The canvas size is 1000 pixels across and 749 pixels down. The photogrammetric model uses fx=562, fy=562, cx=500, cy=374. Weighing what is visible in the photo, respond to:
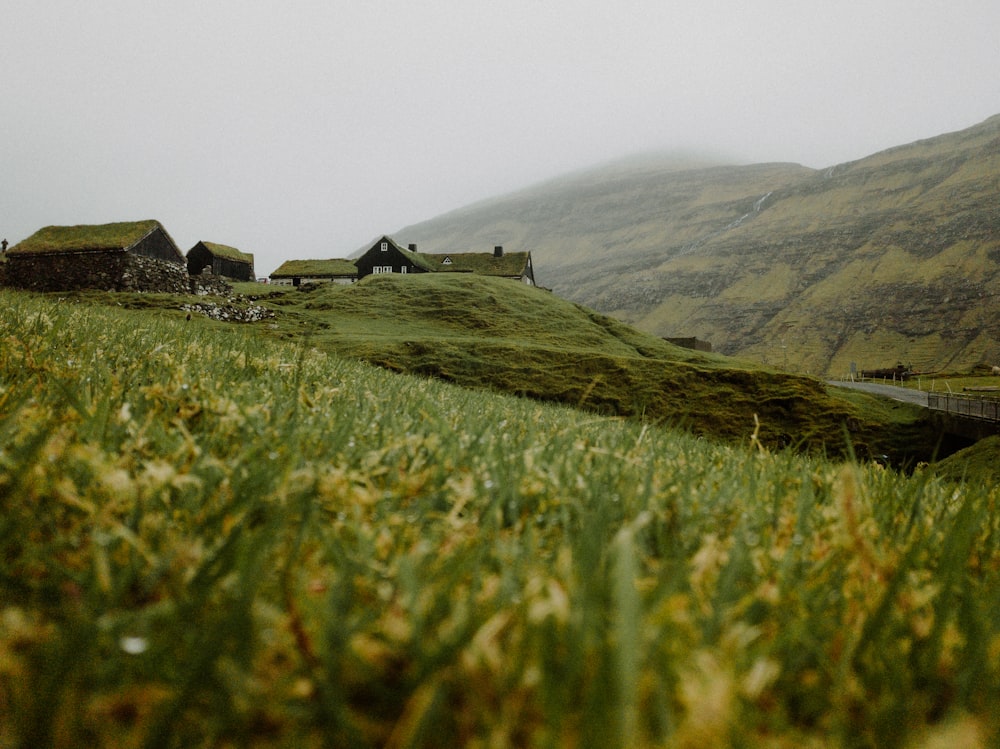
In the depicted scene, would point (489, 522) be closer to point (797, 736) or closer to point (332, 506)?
point (332, 506)

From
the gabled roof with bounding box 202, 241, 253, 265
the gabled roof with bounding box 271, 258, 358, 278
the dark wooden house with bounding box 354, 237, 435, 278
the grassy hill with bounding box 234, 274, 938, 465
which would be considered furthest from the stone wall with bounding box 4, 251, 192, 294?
the gabled roof with bounding box 271, 258, 358, 278

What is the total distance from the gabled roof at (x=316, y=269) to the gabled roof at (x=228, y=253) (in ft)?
18.2

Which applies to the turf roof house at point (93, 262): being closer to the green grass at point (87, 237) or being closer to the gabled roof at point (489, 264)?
the green grass at point (87, 237)

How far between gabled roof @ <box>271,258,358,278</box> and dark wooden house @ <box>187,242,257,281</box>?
19.6 feet

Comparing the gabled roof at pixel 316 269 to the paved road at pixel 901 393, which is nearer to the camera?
the paved road at pixel 901 393

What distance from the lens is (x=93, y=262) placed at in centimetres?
3862

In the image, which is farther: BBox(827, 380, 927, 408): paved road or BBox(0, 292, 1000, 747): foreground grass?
BBox(827, 380, 927, 408): paved road

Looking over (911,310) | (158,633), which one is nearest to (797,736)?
(158,633)

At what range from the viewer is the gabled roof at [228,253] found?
241ft

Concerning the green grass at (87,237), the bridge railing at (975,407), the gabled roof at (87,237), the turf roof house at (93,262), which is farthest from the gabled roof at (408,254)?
the bridge railing at (975,407)

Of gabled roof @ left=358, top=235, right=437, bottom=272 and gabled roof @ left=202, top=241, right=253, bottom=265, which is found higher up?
gabled roof @ left=202, top=241, right=253, bottom=265

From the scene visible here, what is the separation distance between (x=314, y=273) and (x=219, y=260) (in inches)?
497

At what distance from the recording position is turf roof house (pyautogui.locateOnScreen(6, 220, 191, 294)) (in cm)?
3844

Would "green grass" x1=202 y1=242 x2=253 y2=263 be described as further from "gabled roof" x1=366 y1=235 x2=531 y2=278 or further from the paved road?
the paved road
